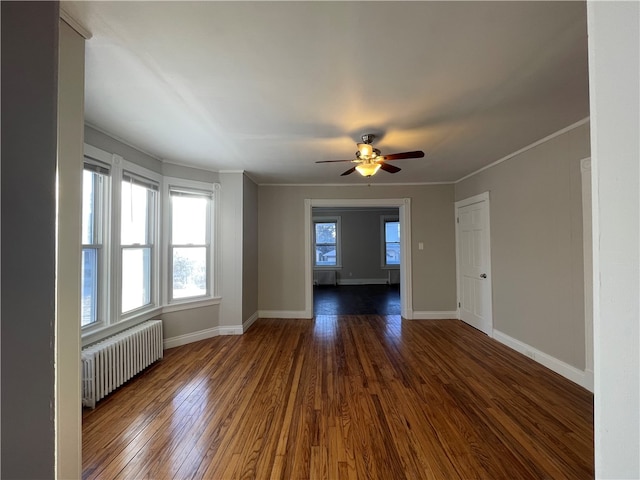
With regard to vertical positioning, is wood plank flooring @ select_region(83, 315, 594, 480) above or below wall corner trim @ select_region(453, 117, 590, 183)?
below

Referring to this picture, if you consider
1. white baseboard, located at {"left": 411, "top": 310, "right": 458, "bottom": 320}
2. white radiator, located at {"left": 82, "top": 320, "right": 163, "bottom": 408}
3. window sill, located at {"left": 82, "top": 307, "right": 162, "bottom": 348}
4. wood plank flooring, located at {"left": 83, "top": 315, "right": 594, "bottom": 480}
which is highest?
window sill, located at {"left": 82, "top": 307, "right": 162, "bottom": 348}

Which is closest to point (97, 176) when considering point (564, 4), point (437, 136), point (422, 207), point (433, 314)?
point (437, 136)

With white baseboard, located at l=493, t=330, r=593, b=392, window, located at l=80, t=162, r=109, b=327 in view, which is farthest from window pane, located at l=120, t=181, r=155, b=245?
white baseboard, located at l=493, t=330, r=593, b=392

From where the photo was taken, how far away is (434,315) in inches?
184

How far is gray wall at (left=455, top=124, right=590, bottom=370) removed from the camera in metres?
2.54

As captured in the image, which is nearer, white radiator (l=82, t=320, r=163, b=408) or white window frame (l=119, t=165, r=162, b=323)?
white radiator (l=82, t=320, r=163, b=408)

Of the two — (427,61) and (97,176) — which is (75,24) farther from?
(427,61)

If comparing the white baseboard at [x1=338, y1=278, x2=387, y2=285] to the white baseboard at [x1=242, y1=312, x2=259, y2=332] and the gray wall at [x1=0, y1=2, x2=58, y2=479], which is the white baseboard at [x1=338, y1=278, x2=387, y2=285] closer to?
the white baseboard at [x1=242, y1=312, x2=259, y2=332]

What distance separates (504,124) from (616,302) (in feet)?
8.50

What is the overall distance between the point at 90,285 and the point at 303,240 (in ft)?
9.67

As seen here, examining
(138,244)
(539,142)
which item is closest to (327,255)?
(138,244)

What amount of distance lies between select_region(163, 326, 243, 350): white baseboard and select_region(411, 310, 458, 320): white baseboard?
2.88 meters

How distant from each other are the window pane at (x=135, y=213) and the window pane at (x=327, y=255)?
6160 millimetres

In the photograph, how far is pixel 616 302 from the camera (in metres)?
0.48
